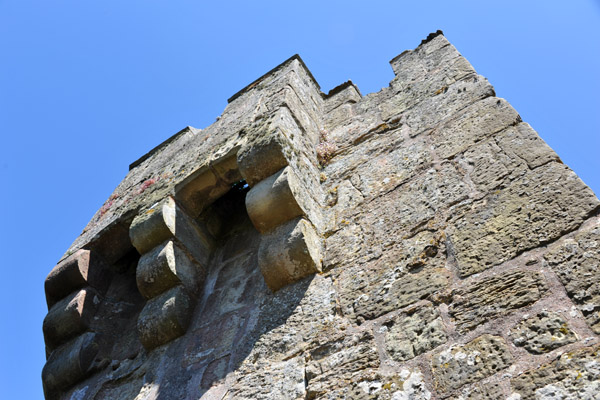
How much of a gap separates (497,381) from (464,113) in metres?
1.94

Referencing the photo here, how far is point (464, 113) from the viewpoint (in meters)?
3.13

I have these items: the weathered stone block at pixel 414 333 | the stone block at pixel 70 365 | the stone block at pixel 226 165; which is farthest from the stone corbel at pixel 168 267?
the weathered stone block at pixel 414 333

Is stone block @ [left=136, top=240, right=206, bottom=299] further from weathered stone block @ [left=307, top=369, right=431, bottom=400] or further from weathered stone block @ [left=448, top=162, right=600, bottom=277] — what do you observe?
weathered stone block @ [left=448, top=162, right=600, bottom=277]

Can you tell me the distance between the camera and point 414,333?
6.70 ft

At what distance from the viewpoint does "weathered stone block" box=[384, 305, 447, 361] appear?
1963 millimetres

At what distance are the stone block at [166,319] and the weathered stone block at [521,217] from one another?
6.02 ft

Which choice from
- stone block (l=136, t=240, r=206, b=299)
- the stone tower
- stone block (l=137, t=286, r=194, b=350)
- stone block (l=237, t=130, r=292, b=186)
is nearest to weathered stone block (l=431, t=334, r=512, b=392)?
the stone tower

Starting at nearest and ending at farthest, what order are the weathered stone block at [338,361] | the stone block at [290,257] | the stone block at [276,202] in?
the weathered stone block at [338,361], the stone block at [290,257], the stone block at [276,202]

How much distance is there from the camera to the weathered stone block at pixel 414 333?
1963 mm

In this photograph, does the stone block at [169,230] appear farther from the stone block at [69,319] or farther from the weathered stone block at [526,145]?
the weathered stone block at [526,145]

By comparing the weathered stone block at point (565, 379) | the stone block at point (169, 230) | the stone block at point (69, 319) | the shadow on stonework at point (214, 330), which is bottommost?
the weathered stone block at point (565, 379)

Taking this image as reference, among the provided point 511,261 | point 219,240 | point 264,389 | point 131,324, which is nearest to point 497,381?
point 511,261

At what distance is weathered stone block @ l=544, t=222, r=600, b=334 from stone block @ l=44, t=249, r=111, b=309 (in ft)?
11.3

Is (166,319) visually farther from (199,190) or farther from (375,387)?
(375,387)
